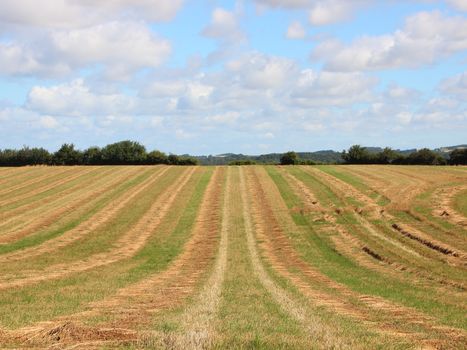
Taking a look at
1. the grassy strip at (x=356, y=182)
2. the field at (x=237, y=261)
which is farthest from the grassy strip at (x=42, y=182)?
the grassy strip at (x=356, y=182)

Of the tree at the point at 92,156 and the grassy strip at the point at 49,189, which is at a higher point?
the tree at the point at 92,156

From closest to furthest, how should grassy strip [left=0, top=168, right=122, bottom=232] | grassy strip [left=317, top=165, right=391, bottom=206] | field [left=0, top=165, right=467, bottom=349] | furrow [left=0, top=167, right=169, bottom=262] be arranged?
1. field [left=0, top=165, right=467, bottom=349]
2. furrow [left=0, top=167, right=169, bottom=262]
3. grassy strip [left=0, top=168, right=122, bottom=232]
4. grassy strip [left=317, top=165, right=391, bottom=206]

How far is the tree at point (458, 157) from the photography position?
101m

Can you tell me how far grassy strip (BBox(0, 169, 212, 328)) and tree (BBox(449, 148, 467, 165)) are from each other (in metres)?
73.5

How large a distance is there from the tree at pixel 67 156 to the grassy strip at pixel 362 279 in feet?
284

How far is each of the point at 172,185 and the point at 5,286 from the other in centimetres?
4079

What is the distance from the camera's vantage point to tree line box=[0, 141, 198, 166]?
388ft

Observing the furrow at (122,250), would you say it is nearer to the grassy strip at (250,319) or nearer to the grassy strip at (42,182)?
the grassy strip at (250,319)

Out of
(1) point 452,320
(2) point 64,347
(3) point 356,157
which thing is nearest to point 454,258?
(1) point 452,320

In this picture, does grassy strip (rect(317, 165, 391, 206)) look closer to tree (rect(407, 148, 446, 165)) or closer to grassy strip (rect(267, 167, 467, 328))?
grassy strip (rect(267, 167, 467, 328))

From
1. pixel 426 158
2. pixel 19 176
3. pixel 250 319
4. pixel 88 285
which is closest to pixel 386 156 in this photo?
pixel 426 158

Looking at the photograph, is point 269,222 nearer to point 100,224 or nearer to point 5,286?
point 100,224

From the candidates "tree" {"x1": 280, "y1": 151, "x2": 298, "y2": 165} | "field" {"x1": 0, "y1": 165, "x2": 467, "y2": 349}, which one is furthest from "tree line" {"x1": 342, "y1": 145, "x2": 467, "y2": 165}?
"field" {"x1": 0, "y1": 165, "x2": 467, "y2": 349}

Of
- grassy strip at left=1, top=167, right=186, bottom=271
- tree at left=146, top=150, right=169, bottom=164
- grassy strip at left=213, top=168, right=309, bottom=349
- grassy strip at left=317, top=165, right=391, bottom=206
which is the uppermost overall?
tree at left=146, top=150, right=169, bottom=164
